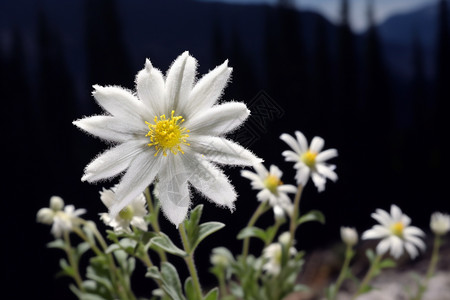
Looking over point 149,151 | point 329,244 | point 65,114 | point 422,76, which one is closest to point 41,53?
point 65,114

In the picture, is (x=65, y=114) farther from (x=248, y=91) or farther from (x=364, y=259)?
(x=364, y=259)

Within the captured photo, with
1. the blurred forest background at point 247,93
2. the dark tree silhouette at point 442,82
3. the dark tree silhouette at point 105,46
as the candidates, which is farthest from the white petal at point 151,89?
the dark tree silhouette at point 442,82

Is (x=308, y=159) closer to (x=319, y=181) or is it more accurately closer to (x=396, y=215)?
(x=319, y=181)

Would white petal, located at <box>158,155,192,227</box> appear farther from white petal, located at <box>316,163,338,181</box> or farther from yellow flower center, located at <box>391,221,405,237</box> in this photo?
yellow flower center, located at <box>391,221,405,237</box>

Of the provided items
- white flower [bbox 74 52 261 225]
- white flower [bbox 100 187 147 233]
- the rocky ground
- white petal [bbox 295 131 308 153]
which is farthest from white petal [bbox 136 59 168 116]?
the rocky ground

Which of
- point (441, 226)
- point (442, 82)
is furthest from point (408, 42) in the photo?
point (441, 226)

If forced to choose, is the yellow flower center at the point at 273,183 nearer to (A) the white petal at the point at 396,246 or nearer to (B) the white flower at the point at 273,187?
(B) the white flower at the point at 273,187

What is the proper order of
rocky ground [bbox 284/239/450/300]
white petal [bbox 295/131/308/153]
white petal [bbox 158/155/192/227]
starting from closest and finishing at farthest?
white petal [bbox 158/155/192/227]
white petal [bbox 295/131/308/153]
rocky ground [bbox 284/239/450/300]
